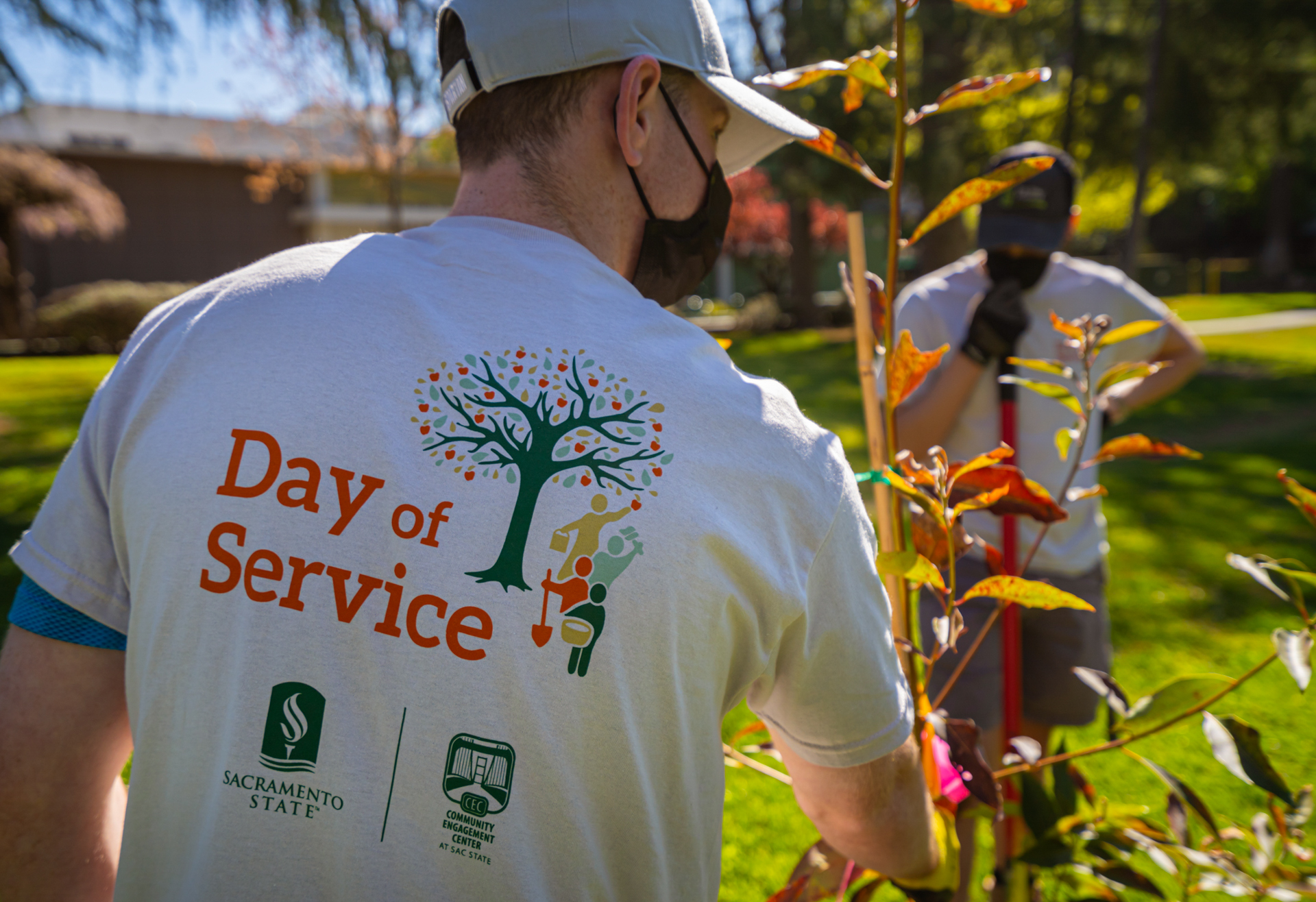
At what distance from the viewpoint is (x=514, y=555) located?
92 centimetres

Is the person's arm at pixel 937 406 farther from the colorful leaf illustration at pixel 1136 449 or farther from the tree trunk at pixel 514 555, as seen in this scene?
the tree trunk at pixel 514 555

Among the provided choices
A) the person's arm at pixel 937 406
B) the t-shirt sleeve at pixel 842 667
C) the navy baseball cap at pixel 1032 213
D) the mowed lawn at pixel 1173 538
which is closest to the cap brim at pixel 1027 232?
the navy baseball cap at pixel 1032 213

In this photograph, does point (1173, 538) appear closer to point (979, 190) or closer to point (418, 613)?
point (979, 190)

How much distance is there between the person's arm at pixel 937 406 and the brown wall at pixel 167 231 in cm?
2357

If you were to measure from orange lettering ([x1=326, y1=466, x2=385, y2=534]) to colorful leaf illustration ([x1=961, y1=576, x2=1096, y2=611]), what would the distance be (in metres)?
0.81

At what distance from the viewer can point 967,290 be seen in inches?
110

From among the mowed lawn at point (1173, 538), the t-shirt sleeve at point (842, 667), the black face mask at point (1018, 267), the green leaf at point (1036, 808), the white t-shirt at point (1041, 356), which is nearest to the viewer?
the t-shirt sleeve at point (842, 667)

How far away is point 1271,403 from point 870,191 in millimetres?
6106

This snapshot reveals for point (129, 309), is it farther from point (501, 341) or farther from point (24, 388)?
point (501, 341)

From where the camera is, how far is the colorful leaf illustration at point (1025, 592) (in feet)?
4.03

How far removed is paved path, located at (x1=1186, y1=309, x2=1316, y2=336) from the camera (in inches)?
736

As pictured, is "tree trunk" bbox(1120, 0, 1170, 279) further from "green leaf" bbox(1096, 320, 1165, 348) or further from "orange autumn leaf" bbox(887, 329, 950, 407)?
"orange autumn leaf" bbox(887, 329, 950, 407)

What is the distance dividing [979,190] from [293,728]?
1.12 meters

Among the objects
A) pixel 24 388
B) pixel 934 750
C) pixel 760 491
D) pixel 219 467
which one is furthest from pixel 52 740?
pixel 24 388
